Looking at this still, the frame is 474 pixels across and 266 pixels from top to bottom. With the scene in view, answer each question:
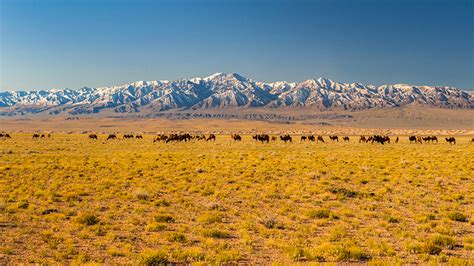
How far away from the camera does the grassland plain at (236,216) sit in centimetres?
965

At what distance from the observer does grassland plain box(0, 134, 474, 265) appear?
9648mm

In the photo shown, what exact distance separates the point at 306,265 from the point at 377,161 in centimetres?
2438

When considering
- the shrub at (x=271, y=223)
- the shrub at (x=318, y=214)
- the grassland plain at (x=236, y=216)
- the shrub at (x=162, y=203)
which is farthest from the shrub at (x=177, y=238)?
the shrub at (x=318, y=214)

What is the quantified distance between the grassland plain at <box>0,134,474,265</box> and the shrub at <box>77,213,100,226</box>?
0.03 metres

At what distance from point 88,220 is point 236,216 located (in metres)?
4.98

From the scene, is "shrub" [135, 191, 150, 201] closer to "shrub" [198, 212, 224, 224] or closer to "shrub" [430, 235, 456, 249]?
"shrub" [198, 212, 224, 224]

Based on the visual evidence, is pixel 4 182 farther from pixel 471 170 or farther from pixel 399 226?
pixel 471 170

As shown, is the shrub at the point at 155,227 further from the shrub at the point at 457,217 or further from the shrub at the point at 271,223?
the shrub at the point at 457,217

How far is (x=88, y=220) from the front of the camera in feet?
41.6

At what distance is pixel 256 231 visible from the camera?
39.0 ft

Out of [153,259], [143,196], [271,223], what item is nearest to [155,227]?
[153,259]

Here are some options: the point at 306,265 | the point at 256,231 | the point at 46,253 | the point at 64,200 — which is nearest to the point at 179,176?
the point at 64,200

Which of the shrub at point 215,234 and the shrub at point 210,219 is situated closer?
the shrub at point 215,234

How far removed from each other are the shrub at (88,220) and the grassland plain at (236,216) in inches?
1.3
